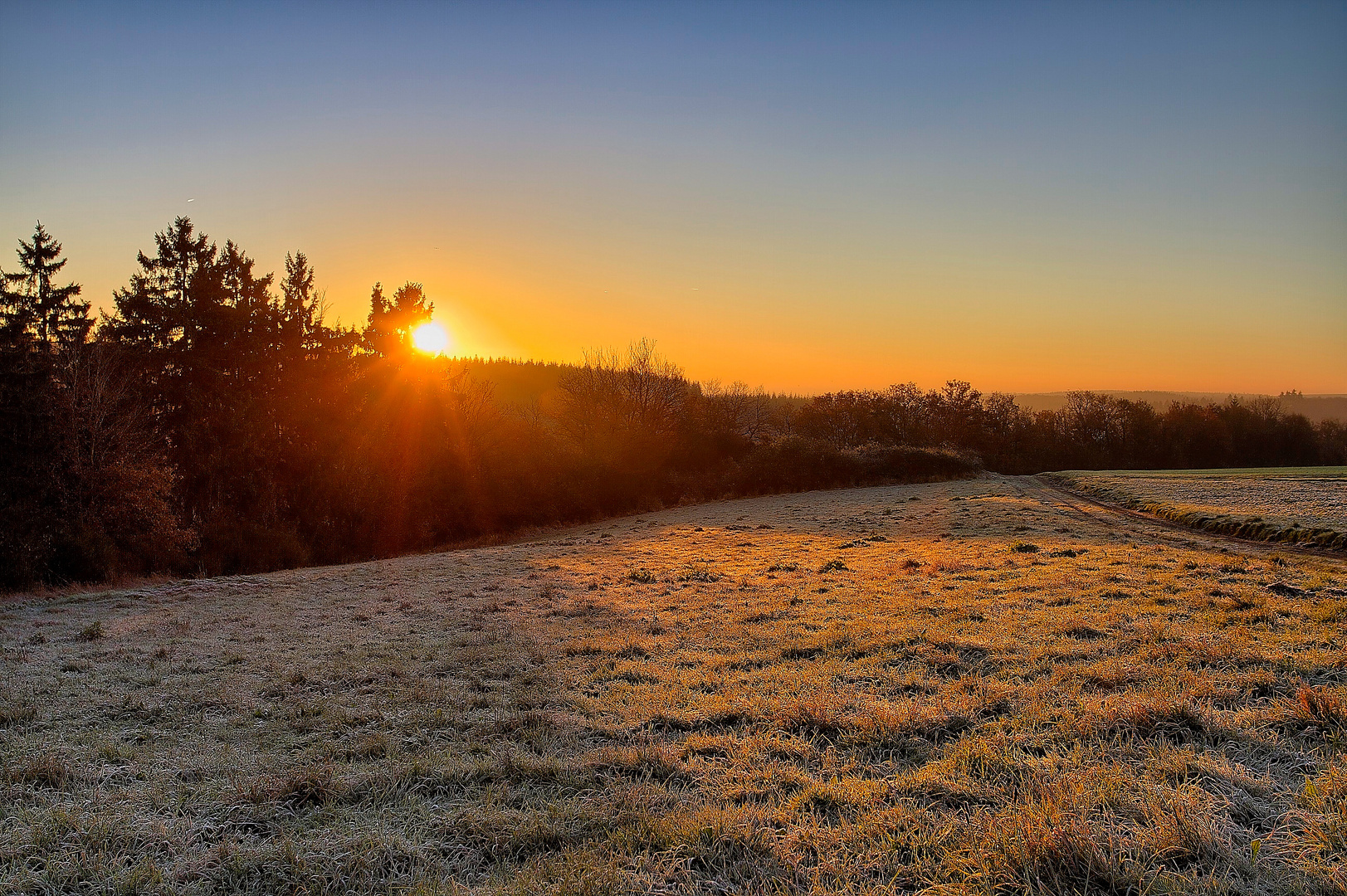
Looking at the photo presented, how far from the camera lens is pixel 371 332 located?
39594 mm

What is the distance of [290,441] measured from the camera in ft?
107

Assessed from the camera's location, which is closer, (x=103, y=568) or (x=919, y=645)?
(x=919, y=645)

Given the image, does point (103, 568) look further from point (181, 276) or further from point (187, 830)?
point (187, 830)

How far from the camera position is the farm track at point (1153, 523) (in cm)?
1520

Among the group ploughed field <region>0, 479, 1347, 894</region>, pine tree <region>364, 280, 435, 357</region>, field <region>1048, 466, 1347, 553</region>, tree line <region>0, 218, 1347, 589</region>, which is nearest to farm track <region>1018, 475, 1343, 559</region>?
field <region>1048, 466, 1347, 553</region>

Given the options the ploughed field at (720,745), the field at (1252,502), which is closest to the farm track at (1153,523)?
the field at (1252,502)

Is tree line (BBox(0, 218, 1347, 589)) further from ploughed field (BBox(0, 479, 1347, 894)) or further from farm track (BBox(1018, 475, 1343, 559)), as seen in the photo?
farm track (BBox(1018, 475, 1343, 559))

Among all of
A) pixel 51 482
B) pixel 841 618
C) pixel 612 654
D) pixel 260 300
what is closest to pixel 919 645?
pixel 841 618

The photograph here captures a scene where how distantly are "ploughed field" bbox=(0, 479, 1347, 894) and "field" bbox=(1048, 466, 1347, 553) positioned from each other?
702 cm

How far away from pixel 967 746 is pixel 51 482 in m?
30.2

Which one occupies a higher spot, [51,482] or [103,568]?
[51,482]

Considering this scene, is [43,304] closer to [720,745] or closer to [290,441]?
[290,441]

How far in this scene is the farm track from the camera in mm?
15203

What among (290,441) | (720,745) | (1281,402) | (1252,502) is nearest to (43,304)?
(290,441)
